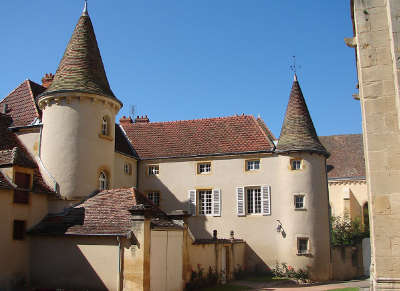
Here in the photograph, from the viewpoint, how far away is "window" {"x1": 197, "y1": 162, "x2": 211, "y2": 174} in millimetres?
27938

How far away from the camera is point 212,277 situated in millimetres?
21766

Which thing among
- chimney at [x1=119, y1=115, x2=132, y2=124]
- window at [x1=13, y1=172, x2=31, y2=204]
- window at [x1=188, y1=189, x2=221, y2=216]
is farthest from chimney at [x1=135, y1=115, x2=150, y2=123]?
window at [x1=13, y1=172, x2=31, y2=204]

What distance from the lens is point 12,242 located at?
1736 centimetres

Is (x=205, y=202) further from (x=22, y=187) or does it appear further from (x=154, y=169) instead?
(x=22, y=187)

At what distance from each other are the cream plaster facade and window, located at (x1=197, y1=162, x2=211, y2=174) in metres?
19.1

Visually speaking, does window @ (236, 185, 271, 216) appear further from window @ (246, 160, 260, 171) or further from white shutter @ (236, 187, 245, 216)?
window @ (246, 160, 260, 171)

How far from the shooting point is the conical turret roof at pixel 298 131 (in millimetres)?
26183

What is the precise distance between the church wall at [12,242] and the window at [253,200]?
12.9 m

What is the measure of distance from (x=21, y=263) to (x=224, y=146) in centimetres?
1396

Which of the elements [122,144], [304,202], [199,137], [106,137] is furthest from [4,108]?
[304,202]

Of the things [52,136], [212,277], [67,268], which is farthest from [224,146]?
[67,268]

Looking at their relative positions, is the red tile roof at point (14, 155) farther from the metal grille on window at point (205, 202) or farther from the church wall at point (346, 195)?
the church wall at point (346, 195)

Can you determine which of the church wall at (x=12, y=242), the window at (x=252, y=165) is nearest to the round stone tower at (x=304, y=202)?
the window at (x=252, y=165)

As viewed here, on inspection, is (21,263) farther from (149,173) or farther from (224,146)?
(224,146)
